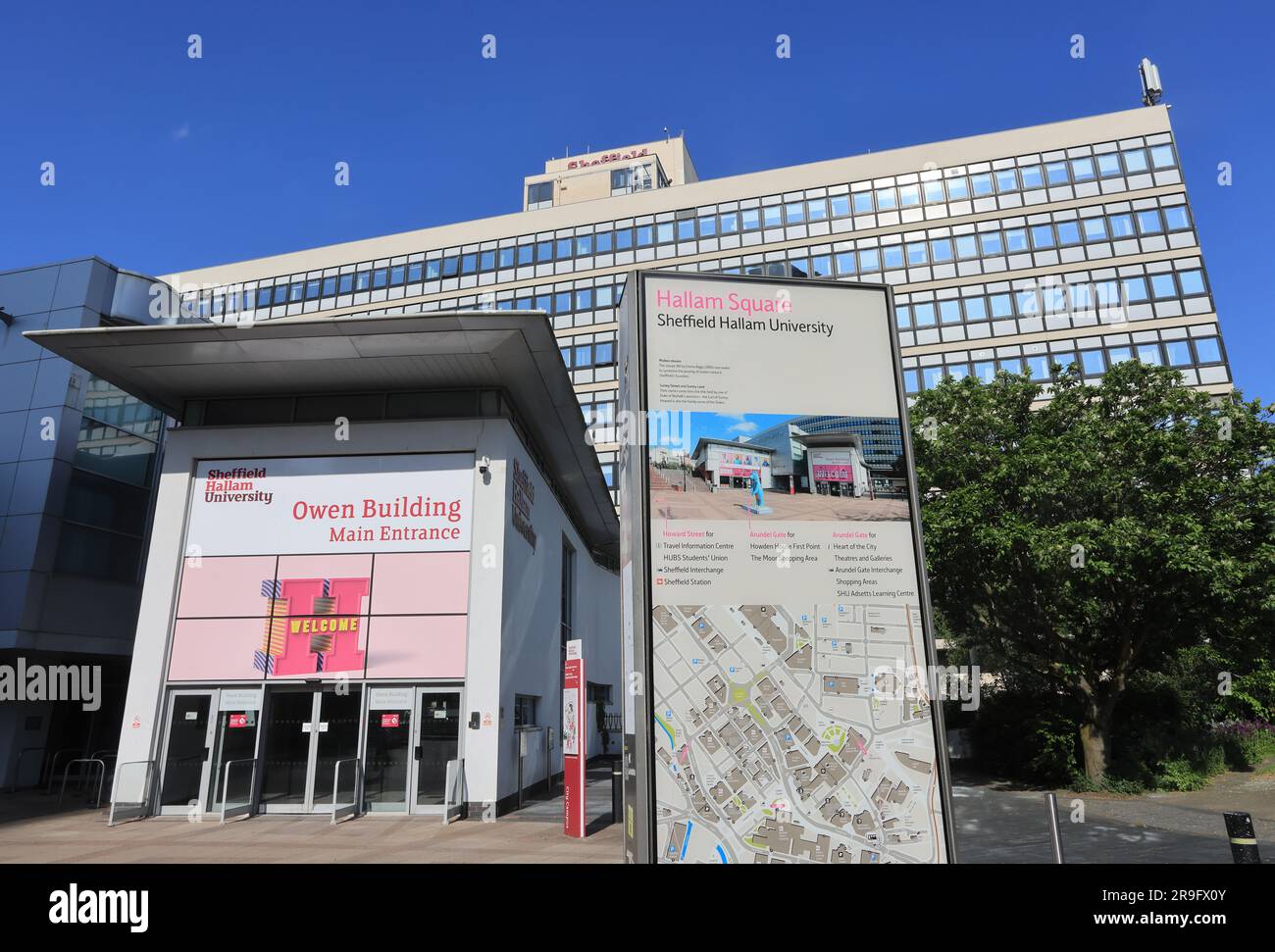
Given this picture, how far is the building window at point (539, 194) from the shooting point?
65312mm

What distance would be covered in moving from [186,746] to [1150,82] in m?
50.4

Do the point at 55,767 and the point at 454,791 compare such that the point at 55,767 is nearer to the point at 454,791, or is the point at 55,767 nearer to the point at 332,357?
the point at 454,791

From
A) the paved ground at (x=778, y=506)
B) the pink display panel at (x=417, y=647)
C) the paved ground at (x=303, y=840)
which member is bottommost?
the paved ground at (x=303, y=840)

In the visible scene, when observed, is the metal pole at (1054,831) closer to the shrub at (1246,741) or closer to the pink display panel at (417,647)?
the pink display panel at (417,647)

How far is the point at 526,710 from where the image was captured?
1767 cm

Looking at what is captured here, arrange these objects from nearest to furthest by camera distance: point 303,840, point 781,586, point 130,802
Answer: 1. point 781,586
2. point 303,840
3. point 130,802

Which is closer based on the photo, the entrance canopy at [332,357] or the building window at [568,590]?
the entrance canopy at [332,357]

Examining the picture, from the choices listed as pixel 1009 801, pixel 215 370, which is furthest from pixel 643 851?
pixel 1009 801

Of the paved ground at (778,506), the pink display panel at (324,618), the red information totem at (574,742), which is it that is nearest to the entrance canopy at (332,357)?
the pink display panel at (324,618)

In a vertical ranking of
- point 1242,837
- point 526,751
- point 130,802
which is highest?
point 1242,837

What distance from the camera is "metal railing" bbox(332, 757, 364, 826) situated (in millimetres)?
13477

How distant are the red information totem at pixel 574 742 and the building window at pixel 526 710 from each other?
3245 mm

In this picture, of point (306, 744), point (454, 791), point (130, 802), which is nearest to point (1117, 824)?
point (454, 791)

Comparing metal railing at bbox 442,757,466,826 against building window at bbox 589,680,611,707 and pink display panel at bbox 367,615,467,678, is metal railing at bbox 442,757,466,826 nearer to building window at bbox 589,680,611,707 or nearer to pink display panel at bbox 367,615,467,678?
pink display panel at bbox 367,615,467,678
